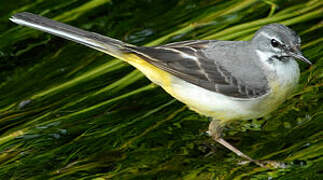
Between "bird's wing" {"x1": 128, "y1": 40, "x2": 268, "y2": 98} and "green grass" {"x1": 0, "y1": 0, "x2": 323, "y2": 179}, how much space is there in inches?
18.1

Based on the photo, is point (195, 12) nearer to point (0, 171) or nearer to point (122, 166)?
point (122, 166)

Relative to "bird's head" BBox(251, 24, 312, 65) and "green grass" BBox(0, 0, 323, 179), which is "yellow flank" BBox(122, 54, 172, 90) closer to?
"green grass" BBox(0, 0, 323, 179)

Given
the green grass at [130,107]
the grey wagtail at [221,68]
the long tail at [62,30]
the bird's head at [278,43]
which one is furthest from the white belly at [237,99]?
the long tail at [62,30]

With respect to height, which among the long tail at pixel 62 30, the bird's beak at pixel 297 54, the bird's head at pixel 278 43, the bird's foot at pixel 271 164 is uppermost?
the long tail at pixel 62 30

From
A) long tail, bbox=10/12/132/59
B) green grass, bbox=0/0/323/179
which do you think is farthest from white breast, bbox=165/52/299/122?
long tail, bbox=10/12/132/59

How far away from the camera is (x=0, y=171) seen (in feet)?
14.5

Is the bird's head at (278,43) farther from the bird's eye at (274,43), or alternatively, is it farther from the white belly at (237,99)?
the white belly at (237,99)

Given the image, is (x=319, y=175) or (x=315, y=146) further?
(x=315, y=146)

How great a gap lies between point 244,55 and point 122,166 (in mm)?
1234

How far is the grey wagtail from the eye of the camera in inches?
178

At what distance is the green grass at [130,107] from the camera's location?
4.51 metres

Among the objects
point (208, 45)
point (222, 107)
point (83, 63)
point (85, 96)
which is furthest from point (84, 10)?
point (222, 107)

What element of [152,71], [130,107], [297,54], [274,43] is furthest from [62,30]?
[297,54]

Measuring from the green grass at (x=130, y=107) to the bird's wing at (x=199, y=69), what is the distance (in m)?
0.46
